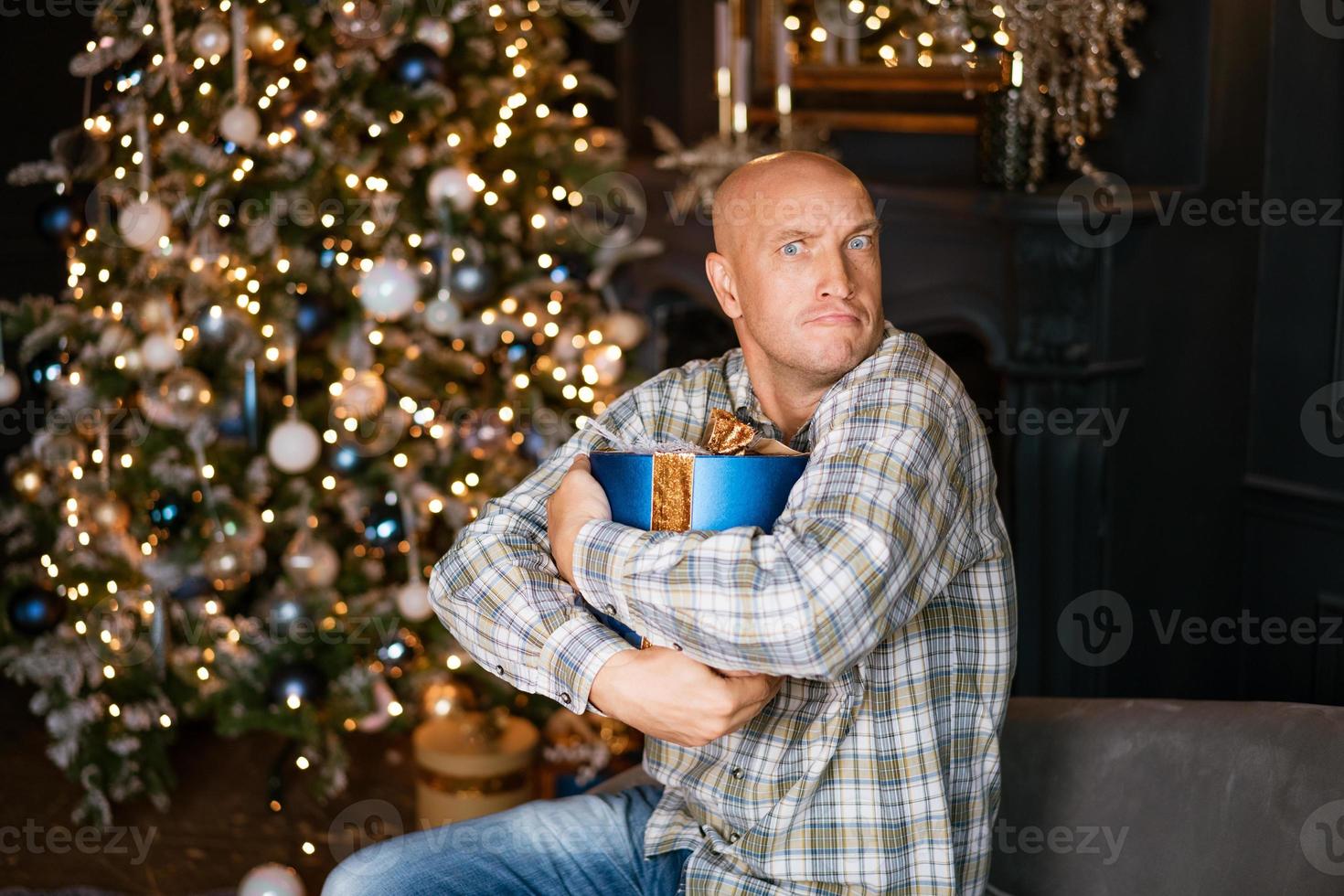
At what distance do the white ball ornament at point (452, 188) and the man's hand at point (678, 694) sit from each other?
170 centimetres

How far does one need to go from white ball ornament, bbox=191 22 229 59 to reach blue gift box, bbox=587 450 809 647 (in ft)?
5.95

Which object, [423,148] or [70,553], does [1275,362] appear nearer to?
[423,148]

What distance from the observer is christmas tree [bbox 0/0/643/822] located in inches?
113

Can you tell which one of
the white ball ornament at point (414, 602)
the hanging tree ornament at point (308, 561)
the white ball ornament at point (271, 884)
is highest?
the hanging tree ornament at point (308, 561)

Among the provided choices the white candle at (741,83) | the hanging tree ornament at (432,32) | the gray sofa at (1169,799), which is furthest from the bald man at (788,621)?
the white candle at (741,83)

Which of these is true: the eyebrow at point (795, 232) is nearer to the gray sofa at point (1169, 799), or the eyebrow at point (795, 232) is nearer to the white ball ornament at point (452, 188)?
the gray sofa at point (1169, 799)

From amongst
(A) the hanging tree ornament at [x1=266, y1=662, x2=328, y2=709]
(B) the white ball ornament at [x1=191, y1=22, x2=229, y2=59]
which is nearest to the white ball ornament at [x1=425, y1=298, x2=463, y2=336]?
(B) the white ball ornament at [x1=191, y1=22, x2=229, y2=59]

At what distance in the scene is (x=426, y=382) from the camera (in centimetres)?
306

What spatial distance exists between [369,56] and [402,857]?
1858 millimetres

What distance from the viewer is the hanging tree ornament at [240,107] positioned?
2.78 m

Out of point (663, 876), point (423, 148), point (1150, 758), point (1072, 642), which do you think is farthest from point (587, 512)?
point (423, 148)

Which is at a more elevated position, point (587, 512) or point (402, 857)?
point (587, 512)

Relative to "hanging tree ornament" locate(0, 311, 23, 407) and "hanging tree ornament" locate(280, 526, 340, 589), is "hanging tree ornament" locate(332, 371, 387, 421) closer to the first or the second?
"hanging tree ornament" locate(280, 526, 340, 589)

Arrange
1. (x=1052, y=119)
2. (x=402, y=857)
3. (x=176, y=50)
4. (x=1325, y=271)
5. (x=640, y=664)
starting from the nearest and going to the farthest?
(x=640, y=664), (x=402, y=857), (x=1325, y=271), (x=1052, y=119), (x=176, y=50)
